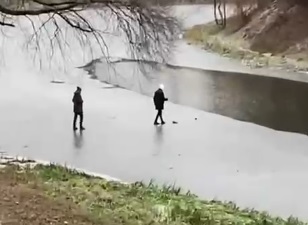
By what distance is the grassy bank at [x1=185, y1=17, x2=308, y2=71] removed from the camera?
116 ft

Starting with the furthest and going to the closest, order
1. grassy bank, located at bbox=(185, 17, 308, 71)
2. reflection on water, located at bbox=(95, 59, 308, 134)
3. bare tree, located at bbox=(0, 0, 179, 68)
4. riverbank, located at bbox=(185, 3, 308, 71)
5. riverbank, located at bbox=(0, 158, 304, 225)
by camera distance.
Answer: riverbank, located at bbox=(185, 3, 308, 71)
grassy bank, located at bbox=(185, 17, 308, 71)
reflection on water, located at bbox=(95, 59, 308, 134)
bare tree, located at bbox=(0, 0, 179, 68)
riverbank, located at bbox=(0, 158, 304, 225)

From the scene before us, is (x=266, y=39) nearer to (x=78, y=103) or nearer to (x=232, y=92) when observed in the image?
(x=232, y=92)

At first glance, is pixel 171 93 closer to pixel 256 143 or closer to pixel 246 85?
pixel 246 85

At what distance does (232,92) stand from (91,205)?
20753 millimetres

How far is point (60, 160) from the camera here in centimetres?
1538

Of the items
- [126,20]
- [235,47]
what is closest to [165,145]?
[126,20]

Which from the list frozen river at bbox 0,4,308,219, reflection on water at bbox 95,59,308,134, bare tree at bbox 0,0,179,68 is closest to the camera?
bare tree at bbox 0,0,179,68

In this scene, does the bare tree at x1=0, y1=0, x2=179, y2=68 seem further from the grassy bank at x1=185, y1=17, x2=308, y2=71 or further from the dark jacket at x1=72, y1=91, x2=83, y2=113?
the grassy bank at x1=185, y1=17, x2=308, y2=71

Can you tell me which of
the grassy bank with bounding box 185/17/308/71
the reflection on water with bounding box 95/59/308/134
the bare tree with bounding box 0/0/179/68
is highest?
the bare tree with bounding box 0/0/179/68

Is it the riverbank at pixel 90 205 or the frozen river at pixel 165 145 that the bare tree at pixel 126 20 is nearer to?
the riverbank at pixel 90 205

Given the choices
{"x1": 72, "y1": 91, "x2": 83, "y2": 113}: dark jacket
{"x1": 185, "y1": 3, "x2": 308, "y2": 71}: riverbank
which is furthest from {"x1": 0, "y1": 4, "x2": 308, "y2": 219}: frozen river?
{"x1": 185, "y1": 3, "x2": 308, "y2": 71}: riverbank

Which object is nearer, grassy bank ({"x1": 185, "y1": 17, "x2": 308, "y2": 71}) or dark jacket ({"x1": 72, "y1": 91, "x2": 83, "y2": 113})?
dark jacket ({"x1": 72, "y1": 91, "x2": 83, "y2": 113})

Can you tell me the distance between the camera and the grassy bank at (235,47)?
35375mm

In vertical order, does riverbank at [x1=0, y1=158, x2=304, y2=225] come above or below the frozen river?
above
